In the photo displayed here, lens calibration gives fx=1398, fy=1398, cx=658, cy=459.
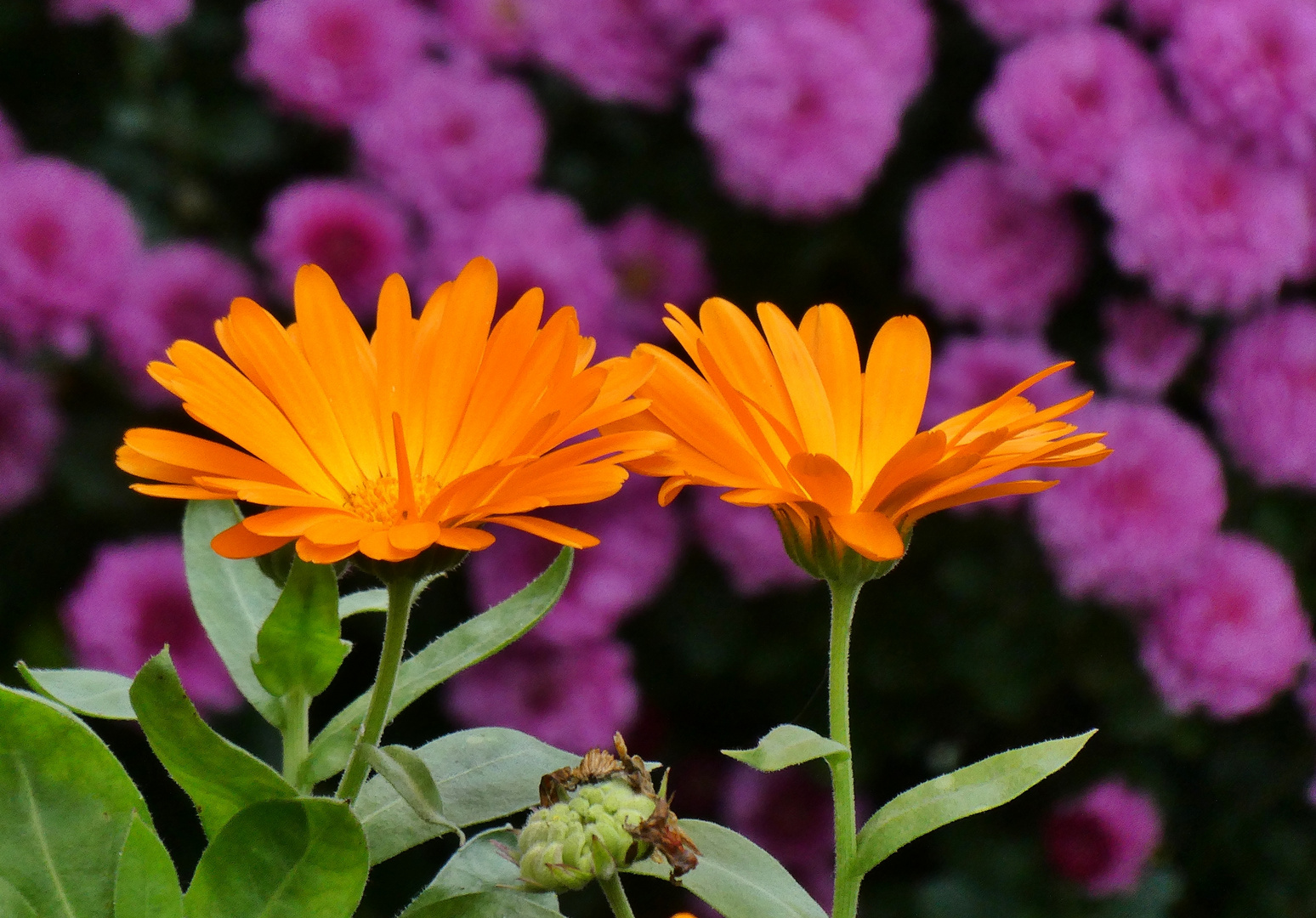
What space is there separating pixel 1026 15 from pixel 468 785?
2.73 feet

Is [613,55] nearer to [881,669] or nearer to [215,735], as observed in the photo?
[881,669]

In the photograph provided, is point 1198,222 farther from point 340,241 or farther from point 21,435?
point 21,435

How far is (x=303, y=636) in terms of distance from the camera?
0.35 m

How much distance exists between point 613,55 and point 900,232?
27cm

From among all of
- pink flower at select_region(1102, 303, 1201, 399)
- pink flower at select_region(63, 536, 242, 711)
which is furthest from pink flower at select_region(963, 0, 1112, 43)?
pink flower at select_region(63, 536, 242, 711)

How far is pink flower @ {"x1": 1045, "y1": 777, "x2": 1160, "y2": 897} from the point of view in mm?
945

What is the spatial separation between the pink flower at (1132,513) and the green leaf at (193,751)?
0.70 m

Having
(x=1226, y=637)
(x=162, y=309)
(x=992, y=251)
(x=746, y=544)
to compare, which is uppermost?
(x=162, y=309)

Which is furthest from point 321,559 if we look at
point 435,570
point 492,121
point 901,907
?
point 901,907

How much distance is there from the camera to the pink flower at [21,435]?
0.95 m

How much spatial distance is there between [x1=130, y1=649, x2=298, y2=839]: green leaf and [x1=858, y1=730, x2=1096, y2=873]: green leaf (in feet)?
0.46

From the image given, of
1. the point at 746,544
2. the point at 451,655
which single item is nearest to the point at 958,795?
the point at 451,655

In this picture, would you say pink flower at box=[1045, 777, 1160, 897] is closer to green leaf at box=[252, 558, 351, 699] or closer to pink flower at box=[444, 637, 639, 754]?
pink flower at box=[444, 637, 639, 754]

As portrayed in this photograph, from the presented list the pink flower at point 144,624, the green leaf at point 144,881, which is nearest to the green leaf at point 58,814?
the green leaf at point 144,881
